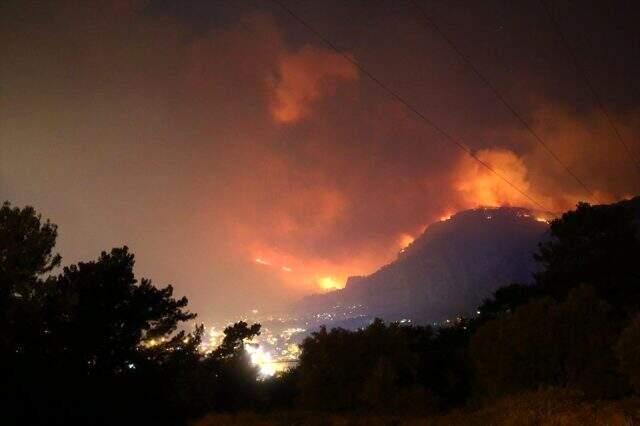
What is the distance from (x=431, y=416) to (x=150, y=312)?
1668 cm

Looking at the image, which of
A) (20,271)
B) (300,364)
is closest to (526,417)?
(300,364)

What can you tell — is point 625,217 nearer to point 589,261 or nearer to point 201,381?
point 589,261

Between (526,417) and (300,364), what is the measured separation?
13.9 m

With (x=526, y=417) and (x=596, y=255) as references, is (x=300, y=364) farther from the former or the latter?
(x=596, y=255)

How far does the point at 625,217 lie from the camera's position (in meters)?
44.8

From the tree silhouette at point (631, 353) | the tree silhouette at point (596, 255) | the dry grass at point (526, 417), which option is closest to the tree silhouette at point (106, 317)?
the dry grass at point (526, 417)

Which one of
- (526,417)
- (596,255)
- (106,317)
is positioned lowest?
(526,417)

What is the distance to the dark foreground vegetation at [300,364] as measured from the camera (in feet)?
53.6

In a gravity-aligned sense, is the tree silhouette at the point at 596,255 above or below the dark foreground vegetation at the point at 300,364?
above

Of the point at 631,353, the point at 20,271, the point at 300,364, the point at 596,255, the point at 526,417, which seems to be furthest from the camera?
the point at 596,255

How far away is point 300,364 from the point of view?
24.0 meters

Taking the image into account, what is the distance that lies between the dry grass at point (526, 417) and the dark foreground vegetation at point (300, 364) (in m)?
0.07

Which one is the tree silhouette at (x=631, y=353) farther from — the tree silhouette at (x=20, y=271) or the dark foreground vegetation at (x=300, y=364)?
the tree silhouette at (x=20, y=271)

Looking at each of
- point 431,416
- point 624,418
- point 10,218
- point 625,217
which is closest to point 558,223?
point 625,217
